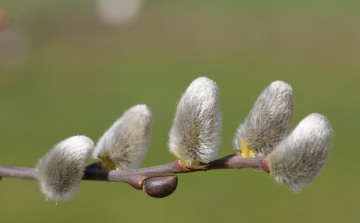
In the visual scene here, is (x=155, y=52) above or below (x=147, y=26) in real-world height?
below

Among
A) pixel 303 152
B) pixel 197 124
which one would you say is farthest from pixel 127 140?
pixel 303 152

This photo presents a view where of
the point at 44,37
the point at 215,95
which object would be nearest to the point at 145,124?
the point at 215,95

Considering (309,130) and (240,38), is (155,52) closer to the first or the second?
(240,38)

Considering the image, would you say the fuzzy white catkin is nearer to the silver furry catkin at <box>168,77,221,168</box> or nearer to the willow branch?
the willow branch

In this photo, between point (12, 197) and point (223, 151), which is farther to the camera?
point (223, 151)

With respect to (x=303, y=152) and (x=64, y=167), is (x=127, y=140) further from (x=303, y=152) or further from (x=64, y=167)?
(x=303, y=152)

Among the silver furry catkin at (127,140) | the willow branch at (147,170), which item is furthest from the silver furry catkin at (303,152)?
the silver furry catkin at (127,140)
